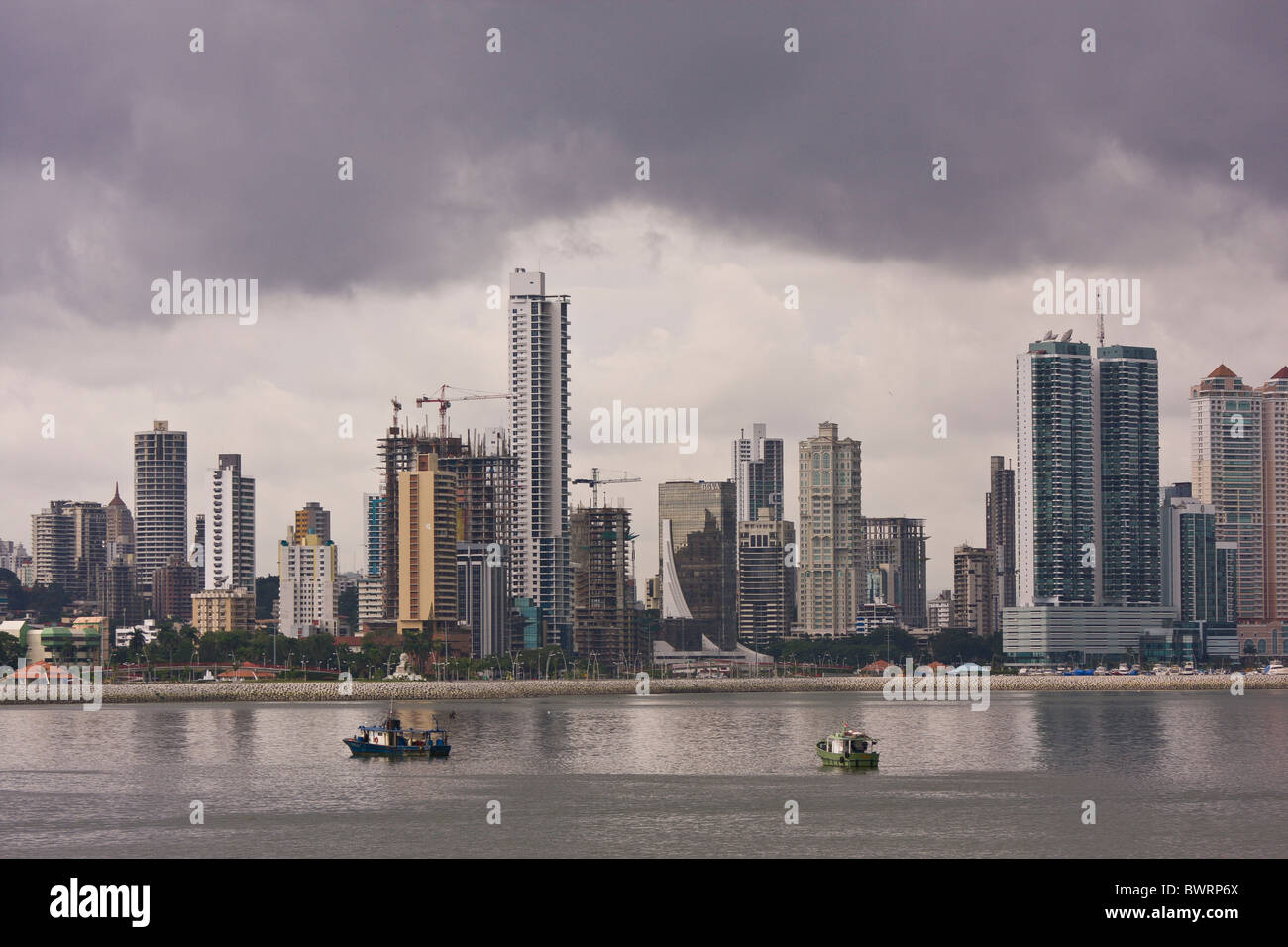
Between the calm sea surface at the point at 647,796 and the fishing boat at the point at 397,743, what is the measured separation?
270 cm

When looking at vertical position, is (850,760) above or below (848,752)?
below

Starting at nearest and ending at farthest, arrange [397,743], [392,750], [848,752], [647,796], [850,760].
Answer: [647,796] < [850,760] < [848,752] < [392,750] < [397,743]

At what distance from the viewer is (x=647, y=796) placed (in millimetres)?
98062

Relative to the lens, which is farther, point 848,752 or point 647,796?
point 848,752

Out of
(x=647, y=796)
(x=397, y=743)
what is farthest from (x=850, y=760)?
(x=397, y=743)

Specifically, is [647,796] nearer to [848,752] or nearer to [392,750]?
[848,752]

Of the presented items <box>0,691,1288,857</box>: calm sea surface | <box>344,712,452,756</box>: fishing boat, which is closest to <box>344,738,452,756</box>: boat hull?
<box>344,712,452,756</box>: fishing boat

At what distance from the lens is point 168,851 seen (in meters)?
74.6

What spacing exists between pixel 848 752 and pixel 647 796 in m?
27.4

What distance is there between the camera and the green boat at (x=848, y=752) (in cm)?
11962

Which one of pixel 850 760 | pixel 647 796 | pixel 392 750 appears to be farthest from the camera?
pixel 392 750

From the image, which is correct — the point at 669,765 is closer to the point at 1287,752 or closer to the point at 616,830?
the point at 616,830
